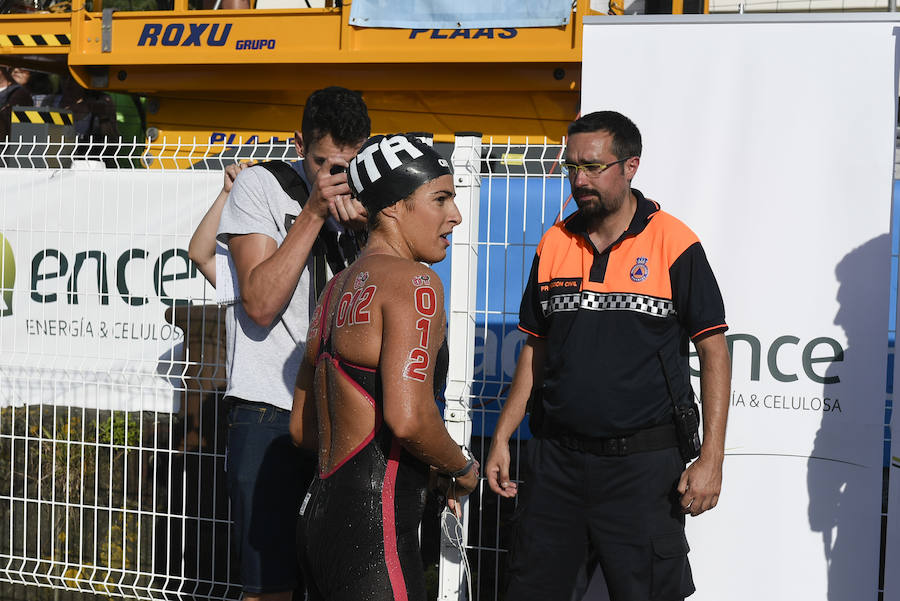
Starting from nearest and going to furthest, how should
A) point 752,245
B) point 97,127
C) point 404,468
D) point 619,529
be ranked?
point 404,468, point 619,529, point 752,245, point 97,127

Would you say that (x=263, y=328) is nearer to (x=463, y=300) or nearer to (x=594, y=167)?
(x=463, y=300)

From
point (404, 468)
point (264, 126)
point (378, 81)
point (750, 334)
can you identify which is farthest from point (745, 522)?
point (264, 126)

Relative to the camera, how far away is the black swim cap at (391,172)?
9.25ft

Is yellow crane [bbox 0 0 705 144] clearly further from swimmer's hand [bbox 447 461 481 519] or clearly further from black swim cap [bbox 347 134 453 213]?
swimmer's hand [bbox 447 461 481 519]

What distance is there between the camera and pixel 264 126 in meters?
8.52

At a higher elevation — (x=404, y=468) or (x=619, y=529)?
(x=404, y=468)

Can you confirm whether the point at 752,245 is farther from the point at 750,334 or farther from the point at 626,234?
the point at 626,234

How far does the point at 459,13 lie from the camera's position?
7.21m

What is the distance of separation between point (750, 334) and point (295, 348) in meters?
1.80

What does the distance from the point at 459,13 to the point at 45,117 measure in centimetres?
375

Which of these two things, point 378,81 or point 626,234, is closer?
point 626,234

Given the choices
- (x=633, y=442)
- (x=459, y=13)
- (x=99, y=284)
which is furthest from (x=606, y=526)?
(x=459, y=13)

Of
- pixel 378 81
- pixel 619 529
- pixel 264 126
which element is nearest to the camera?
pixel 619 529

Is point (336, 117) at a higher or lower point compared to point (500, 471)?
higher
